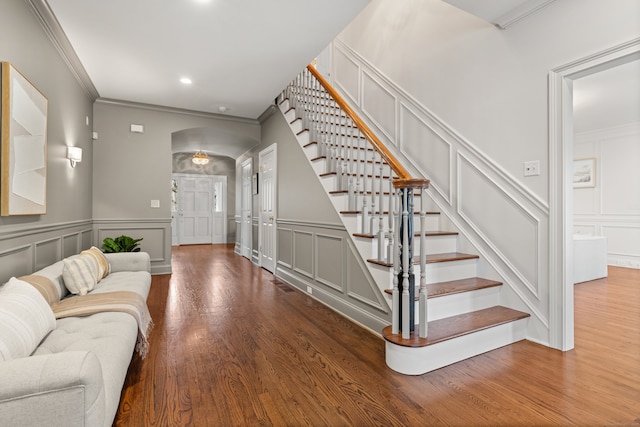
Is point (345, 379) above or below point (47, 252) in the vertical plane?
below

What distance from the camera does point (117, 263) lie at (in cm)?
339

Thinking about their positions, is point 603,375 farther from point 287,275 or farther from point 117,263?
point 117,263

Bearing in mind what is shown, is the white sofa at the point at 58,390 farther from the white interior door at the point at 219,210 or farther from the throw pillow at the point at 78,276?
the white interior door at the point at 219,210

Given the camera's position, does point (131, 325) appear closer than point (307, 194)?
Yes

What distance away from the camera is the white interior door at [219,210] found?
10.3 metres

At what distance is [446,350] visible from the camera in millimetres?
2129

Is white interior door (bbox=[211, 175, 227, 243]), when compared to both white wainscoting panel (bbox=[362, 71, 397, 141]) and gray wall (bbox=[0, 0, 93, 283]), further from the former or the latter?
white wainscoting panel (bbox=[362, 71, 397, 141])

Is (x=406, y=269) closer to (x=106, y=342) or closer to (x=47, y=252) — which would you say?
(x=106, y=342)

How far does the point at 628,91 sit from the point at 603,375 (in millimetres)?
4495

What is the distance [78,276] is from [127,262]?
998 millimetres

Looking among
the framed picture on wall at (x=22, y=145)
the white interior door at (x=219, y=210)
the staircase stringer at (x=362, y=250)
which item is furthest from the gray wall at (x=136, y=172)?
the white interior door at (x=219, y=210)

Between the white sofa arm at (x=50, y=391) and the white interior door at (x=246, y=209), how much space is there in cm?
555

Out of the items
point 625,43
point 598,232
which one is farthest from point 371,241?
point 598,232

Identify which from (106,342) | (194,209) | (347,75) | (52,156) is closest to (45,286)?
(106,342)
